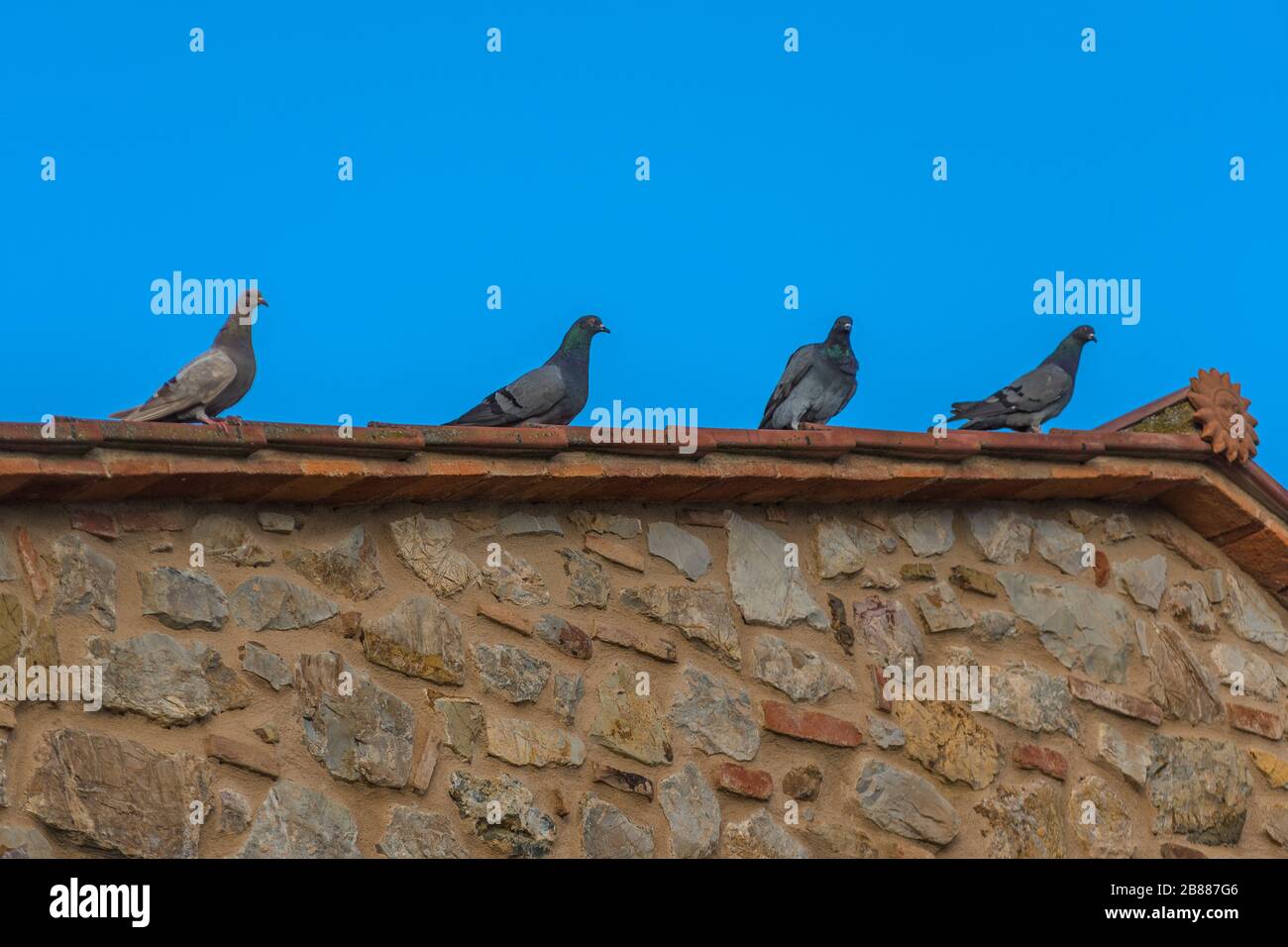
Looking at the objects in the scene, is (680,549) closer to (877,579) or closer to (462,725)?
(877,579)

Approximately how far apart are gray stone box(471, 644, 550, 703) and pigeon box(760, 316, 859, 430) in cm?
230

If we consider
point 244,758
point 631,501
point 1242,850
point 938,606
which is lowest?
point 1242,850

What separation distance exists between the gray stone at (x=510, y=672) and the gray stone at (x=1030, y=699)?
1.99m

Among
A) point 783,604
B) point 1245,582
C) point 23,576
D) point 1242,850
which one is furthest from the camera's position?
point 1245,582

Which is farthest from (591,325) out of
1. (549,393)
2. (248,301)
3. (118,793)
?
(118,793)

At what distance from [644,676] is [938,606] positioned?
4.79ft

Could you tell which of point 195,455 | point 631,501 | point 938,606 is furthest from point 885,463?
point 195,455

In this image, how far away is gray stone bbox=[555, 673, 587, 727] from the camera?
232 inches

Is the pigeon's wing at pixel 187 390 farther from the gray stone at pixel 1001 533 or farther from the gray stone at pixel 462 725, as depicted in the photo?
the gray stone at pixel 1001 533

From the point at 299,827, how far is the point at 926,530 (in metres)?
3.04

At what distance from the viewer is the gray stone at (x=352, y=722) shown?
545 centimetres

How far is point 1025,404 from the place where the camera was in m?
8.20

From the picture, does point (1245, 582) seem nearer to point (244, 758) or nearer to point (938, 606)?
point (938, 606)

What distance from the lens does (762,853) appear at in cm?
603
